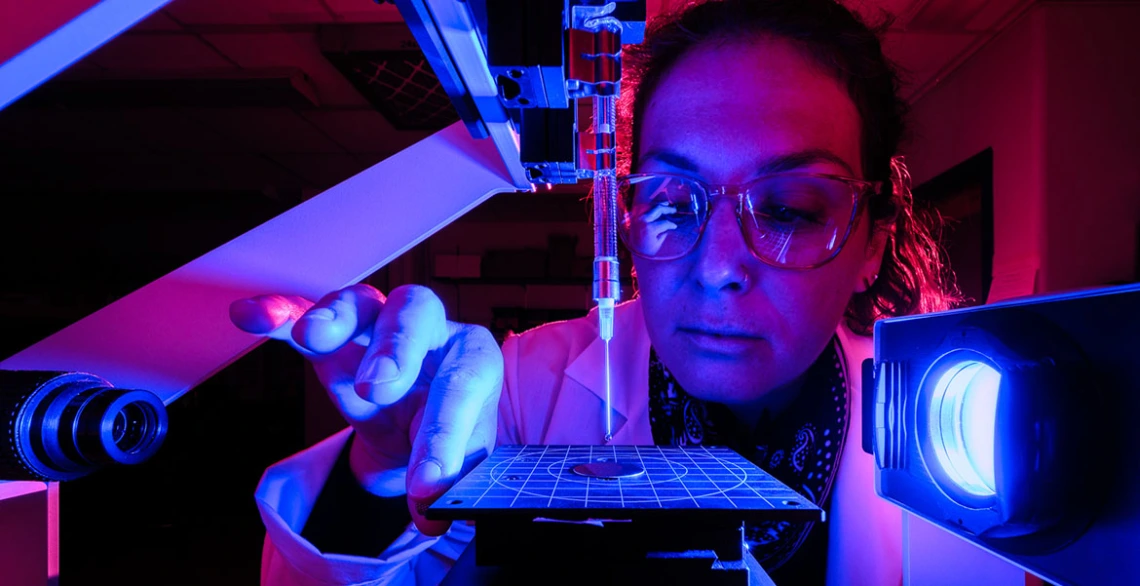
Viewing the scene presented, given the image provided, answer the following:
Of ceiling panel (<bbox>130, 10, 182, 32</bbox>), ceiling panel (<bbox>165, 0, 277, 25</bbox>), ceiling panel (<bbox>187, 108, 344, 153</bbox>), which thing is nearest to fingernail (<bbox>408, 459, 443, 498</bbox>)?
ceiling panel (<bbox>165, 0, 277, 25</bbox>)

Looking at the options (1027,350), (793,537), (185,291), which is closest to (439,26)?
(185,291)

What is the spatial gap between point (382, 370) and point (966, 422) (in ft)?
2.02

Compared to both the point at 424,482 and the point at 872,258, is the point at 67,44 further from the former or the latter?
the point at 872,258

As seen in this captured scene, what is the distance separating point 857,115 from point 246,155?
507 centimetres

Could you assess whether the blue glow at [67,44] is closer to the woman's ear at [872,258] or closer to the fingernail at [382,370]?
the fingernail at [382,370]

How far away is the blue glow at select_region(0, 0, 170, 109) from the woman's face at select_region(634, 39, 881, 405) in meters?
0.74

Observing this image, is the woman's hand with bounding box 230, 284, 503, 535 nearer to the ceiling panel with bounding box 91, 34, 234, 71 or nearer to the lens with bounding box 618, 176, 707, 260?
the lens with bounding box 618, 176, 707, 260

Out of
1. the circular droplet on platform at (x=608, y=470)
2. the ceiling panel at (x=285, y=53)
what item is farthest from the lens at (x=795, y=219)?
the ceiling panel at (x=285, y=53)

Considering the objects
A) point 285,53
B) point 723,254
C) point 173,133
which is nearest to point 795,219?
point 723,254

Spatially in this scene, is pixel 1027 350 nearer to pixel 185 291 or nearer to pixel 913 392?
pixel 913 392

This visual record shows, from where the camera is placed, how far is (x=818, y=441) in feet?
3.37

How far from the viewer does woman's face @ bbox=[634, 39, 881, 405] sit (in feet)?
2.90

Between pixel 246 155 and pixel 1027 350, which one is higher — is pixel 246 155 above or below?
above

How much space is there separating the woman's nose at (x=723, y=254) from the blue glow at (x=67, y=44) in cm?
74
